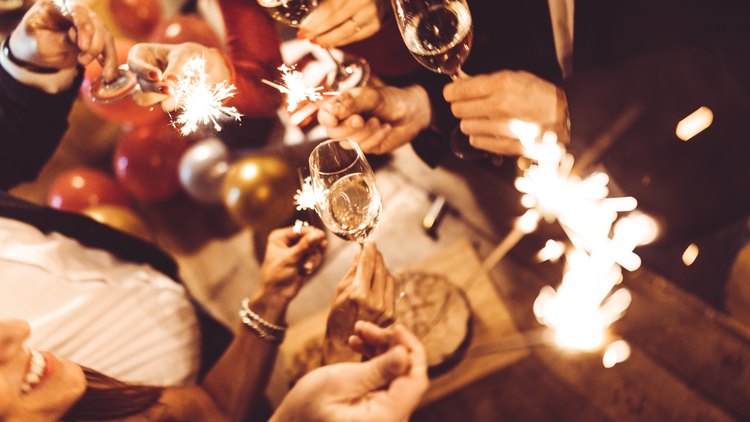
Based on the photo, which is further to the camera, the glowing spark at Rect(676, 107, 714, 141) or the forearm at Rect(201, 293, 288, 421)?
the forearm at Rect(201, 293, 288, 421)

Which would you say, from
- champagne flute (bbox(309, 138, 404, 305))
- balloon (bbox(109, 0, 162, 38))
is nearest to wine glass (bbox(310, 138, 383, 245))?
champagne flute (bbox(309, 138, 404, 305))

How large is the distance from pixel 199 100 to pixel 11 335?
0.61m

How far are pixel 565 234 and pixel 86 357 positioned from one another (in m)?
1.93

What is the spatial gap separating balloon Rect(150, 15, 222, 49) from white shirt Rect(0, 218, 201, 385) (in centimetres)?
152

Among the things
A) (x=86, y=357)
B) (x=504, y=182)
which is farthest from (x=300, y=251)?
(x=504, y=182)

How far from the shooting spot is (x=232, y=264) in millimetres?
2664

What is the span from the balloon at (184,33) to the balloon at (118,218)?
110cm

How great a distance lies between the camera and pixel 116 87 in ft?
3.52

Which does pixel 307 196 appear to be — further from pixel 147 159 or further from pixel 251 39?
pixel 147 159

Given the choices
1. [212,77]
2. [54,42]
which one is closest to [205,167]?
[54,42]

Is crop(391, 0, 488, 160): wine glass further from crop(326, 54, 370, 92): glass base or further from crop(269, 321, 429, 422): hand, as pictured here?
crop(269, 321, 429, 422): hand

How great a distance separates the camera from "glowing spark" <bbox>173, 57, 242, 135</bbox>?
0.83 meters

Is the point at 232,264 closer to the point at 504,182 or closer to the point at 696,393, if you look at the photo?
the point at 504,182

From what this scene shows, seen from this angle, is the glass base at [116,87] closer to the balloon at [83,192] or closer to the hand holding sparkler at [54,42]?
the hand holding sparkler at [54,42]
